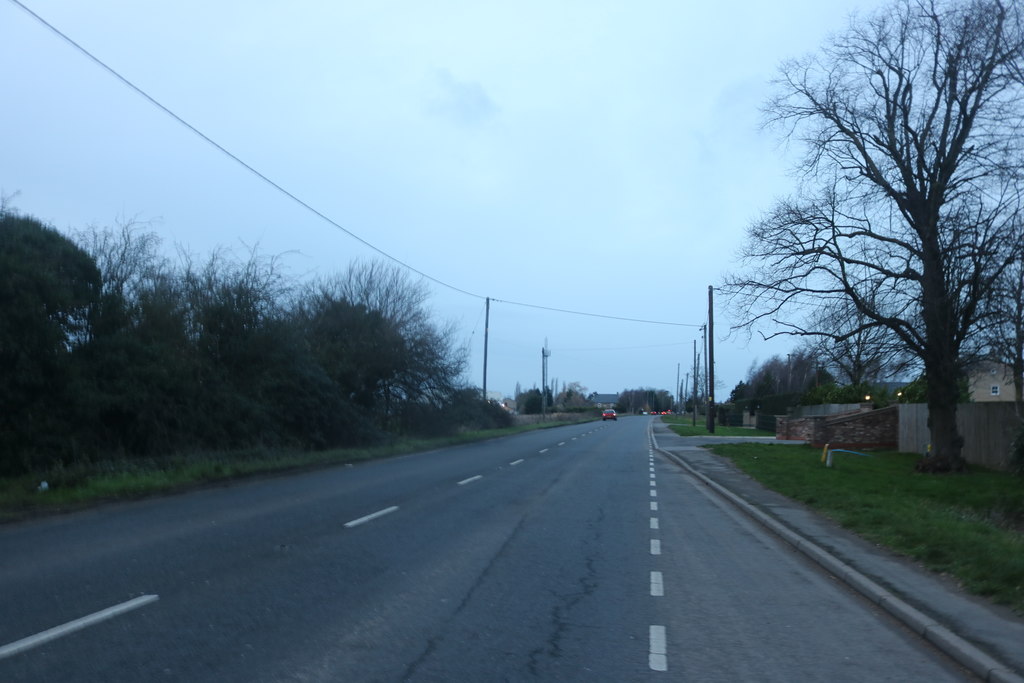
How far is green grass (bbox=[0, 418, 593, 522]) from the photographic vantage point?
15508mm

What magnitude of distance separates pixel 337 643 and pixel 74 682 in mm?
1903

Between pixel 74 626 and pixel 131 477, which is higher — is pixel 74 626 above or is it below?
below

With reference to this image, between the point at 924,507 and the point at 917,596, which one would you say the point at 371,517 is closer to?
the point at 917,596

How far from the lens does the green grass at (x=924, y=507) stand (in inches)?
389

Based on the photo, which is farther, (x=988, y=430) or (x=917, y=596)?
(x=988, y=430)

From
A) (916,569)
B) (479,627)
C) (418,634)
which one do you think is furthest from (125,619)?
(916,569)

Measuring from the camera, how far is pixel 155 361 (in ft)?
78.7

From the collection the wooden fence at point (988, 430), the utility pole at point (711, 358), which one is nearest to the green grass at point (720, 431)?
the utility pole at point (711, 358)

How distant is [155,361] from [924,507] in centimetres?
1895

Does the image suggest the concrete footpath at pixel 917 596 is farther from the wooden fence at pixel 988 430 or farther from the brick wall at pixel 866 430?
the brick wall at pixel 866 430

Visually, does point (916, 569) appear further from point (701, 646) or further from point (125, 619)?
point (125, 619)

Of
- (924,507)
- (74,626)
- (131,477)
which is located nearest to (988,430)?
(924,507)

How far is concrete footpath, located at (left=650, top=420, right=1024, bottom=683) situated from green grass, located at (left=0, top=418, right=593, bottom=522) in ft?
39.3

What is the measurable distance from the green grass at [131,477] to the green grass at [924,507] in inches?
510
